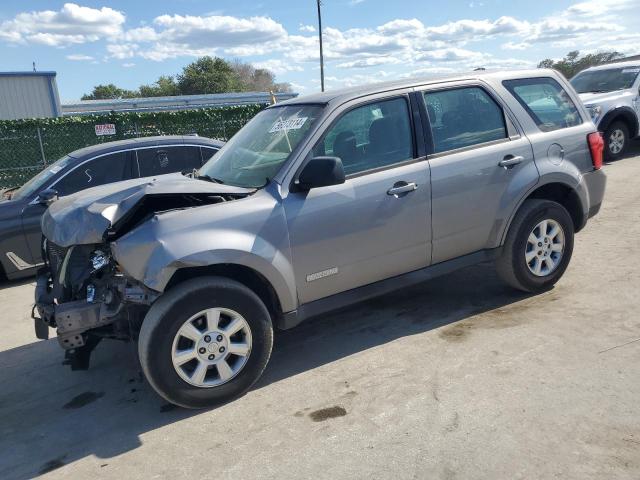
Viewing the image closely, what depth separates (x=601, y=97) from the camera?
38.6 feet

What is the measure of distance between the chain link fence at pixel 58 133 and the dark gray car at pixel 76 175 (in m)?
6.97

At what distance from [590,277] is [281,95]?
23.9m

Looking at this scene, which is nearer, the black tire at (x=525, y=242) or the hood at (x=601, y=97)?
the black tire at (x=525, y=242)

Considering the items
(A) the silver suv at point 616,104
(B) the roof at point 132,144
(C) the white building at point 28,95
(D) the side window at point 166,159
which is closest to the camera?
(B) the roof at point 132,144

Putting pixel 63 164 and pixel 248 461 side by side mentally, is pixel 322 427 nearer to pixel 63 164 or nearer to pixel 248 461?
pixel 248 461

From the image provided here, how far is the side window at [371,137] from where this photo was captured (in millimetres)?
3988

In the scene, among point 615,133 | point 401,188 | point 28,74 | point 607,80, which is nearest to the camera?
point 401,188

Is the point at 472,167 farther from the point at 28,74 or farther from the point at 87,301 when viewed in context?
the point at 28,74

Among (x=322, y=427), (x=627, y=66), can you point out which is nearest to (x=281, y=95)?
(x=627, y=66)

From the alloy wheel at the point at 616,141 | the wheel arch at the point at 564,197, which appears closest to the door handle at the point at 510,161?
the wheel arch at the point at 564,197

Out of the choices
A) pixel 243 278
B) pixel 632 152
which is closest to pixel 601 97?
pixel 632 152

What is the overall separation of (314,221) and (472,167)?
1.47 metres

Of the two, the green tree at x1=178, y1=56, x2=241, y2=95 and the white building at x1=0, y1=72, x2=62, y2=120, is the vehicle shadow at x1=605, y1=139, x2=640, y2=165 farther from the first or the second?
the green tree at x1=178, y1=56, x2=241, y2=95

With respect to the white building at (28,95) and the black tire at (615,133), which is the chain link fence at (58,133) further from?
the white building at (28,95)
